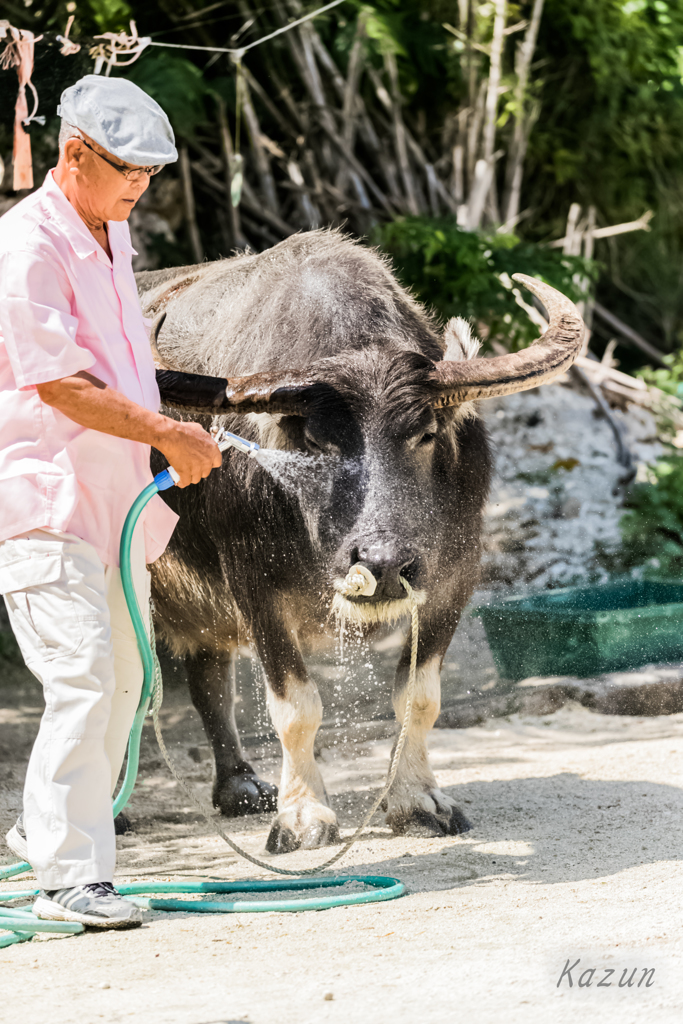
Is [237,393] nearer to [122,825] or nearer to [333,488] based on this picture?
[333,488]

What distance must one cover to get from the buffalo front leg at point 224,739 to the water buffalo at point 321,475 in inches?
0.5

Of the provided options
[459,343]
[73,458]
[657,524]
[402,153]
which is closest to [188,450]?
[73,458]

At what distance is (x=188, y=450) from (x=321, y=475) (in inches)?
31.7

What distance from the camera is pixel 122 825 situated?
4293mm

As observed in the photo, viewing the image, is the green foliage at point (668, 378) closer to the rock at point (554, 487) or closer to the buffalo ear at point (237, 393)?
the rock at point (554, 487)

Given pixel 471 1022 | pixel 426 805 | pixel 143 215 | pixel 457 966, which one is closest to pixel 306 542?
pixel 426 805

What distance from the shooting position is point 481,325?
26.2ft

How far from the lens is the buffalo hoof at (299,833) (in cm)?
377

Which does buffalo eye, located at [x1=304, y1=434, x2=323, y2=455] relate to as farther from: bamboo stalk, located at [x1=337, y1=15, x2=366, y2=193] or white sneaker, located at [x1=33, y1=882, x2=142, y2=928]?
bamboo stalk, located at [x1=337, y1=15, x2=366, y2=193]

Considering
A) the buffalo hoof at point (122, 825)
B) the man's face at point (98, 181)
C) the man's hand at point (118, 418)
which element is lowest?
the buffalo hoof at point (122, 825)

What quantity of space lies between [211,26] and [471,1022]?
8313mm

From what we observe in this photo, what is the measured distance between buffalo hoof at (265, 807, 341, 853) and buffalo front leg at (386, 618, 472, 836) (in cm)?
25

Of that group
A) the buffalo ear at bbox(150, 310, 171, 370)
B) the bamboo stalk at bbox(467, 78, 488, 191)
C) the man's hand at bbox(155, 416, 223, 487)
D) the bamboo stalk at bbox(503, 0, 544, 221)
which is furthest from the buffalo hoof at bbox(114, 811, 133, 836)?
the bamboo stalk at bbox(503, 0, 544, 221)

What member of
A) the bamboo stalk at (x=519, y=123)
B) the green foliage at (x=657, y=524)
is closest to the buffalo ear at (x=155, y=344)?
the green foliage at (x=657, y=524)
